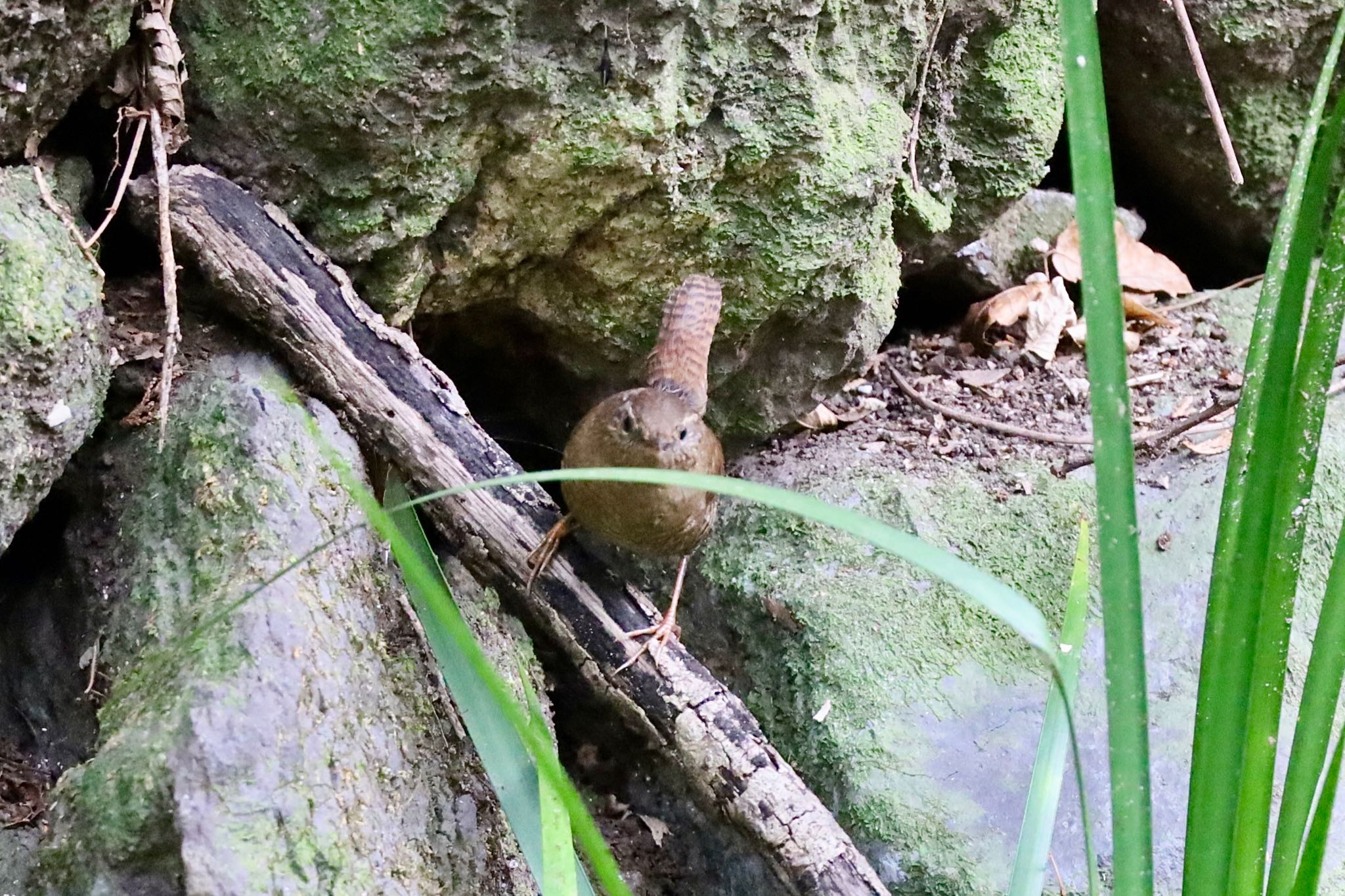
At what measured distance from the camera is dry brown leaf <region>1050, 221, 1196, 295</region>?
11.7 feet

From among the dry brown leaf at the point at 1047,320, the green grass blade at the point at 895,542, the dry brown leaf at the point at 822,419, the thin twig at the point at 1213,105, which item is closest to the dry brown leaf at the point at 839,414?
the dry brown leaf at the point at 822,419

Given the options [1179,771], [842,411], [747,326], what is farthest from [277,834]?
[842,411]

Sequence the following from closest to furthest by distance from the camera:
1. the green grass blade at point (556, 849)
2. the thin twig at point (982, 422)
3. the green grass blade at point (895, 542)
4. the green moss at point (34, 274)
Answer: the green grass blade at point (895, 542) → the green grass blade at point (556, 849) → the green moss at point (34, 274) → the thin twig at point (982, 422)

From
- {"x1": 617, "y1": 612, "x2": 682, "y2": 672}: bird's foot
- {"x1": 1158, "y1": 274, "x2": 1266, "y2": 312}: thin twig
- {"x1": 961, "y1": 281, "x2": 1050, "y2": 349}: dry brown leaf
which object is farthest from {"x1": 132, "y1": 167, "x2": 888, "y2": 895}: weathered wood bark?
{"x1": 1158, "y1": 274, "x2": 1266, "y2": 312}: thin twig

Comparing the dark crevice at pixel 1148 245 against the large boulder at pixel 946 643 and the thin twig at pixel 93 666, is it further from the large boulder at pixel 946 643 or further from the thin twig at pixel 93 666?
the thin twig at pixel 93 666

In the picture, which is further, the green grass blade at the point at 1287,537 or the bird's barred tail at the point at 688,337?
the bird's barred tail at the point at 688,337

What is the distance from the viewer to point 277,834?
1.49 metres

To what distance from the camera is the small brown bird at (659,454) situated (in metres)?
2.10

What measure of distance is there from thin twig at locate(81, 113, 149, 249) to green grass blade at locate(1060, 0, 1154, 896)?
1656 millimetres

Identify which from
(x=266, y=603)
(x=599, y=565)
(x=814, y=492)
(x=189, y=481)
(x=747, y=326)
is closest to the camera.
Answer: (x=266, y=603)

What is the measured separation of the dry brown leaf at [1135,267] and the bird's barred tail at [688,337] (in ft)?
5.53

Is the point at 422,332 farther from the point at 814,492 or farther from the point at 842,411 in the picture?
the point at 842,411

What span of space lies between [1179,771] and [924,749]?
537 mm

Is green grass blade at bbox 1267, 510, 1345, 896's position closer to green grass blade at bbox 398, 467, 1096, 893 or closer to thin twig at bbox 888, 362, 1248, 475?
green grass blade at bbox 398, 467, 1096, 893
